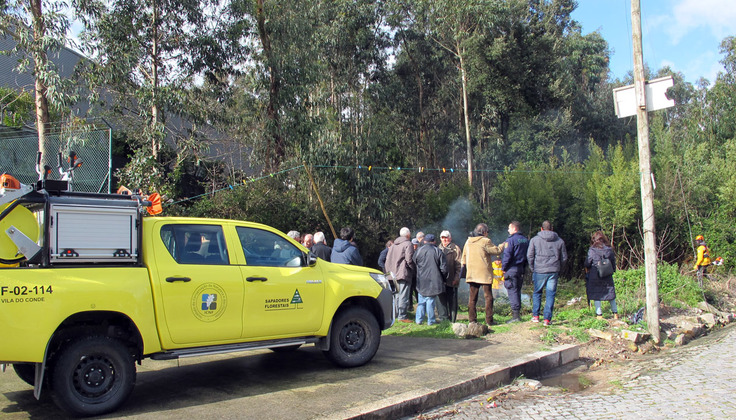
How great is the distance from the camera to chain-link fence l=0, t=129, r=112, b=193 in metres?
11.7

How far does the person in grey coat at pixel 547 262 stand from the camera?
9.41 metres

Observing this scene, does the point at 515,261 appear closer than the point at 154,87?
Yes

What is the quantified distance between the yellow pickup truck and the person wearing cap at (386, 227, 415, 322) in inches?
152

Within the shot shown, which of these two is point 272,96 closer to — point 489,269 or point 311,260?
point 489,269

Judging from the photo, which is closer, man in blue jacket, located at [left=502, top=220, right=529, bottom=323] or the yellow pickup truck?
the yellow pickup truck

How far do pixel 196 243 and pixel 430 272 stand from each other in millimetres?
4675

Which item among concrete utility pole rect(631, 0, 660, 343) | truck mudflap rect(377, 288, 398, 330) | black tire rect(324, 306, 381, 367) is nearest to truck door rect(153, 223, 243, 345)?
black tire rect(324, 306, 381, 367)

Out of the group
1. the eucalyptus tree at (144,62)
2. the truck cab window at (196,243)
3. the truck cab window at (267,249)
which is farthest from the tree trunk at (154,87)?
the truck cab window at (196,243)

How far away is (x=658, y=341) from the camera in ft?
28.8

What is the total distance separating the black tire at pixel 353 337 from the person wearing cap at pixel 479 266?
2808mm

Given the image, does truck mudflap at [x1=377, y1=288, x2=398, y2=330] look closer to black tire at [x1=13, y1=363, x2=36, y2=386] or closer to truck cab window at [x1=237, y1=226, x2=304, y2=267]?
truck cab window at [x1=237, y1=226, x2=304, y2=267]

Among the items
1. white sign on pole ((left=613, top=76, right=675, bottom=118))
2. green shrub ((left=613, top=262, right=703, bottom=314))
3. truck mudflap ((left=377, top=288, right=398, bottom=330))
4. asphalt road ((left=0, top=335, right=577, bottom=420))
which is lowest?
asphalt road ((left=0, top=335, right=577, bottom=420))

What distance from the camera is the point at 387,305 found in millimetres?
7297

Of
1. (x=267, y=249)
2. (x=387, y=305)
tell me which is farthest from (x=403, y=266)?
(x=267, y=249)
